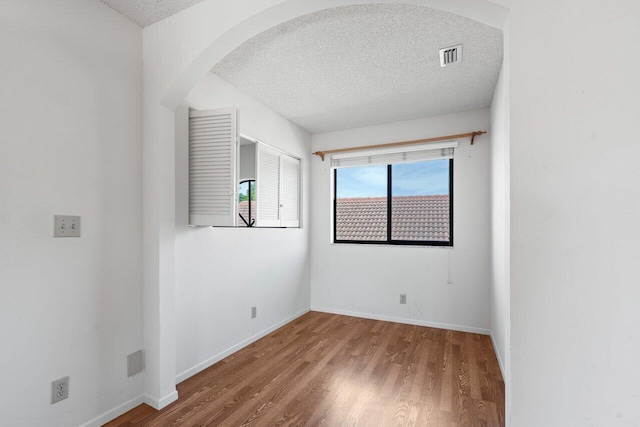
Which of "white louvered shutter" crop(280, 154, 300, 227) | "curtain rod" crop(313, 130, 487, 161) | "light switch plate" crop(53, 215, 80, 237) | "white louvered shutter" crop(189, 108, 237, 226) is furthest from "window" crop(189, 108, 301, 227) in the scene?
"curtain rod" crop(313, 130, 487, 161)

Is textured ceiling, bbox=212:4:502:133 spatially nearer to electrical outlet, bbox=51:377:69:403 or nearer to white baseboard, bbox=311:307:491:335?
electrical outlet, bbox=51:377:69:403

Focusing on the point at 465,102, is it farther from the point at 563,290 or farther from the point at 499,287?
the point at 563,290

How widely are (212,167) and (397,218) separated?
255 centimetres

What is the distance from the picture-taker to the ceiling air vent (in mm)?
2174

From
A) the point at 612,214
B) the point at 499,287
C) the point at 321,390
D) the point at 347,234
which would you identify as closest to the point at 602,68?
the point at 612,214

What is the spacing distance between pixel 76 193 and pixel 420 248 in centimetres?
338

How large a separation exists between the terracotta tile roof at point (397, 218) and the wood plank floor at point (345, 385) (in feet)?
4.11

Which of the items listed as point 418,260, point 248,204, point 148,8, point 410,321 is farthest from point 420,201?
point 148,8

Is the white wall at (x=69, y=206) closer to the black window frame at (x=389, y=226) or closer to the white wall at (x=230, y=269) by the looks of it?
the white wall at (x=230, y=269)

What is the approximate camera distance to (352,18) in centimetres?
188

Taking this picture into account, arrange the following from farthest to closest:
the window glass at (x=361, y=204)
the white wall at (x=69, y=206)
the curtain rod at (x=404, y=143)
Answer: the window glass at (x=361, y=204) < the curtain rod at (x=404, y=143) < the white wall at (x=69, y=206)

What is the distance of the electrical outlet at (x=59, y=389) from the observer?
155cm

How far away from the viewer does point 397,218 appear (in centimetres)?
390

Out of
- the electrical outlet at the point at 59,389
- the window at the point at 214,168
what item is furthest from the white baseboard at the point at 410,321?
the electrical outlet at the point at 59,389
